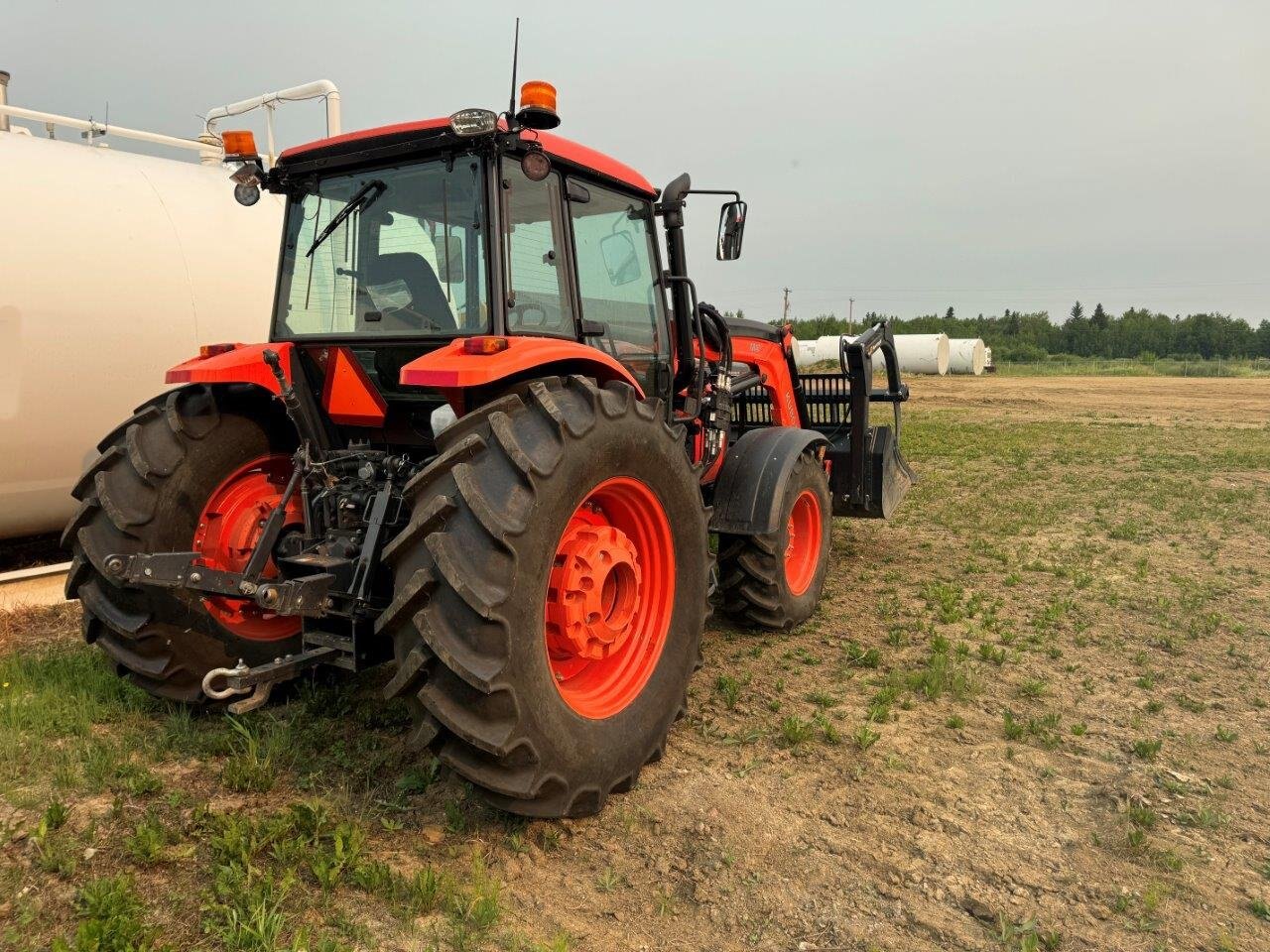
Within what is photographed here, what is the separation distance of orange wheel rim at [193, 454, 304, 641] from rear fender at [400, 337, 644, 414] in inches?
44.5

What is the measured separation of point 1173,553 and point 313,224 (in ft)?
22.8

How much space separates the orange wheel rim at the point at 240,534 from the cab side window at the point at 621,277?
64.5 inches

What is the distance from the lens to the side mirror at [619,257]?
4.36 meters

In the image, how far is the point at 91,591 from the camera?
358 centimetres

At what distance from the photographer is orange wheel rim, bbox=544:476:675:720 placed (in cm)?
330

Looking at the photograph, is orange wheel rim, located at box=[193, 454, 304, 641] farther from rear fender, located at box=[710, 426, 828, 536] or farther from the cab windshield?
rear fender, located at box=[710, 426, 828, 536]

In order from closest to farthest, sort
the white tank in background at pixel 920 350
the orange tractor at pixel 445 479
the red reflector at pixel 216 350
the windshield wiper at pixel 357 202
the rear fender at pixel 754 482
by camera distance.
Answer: the orange tractor at pixel 445 479 → the windshield wiper at pixel 357 202 → the red reflector at pixel 216 350 → the rear fender at pixel 754 482 → the white tank in background at pixel 920 350

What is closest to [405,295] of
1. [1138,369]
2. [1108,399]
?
[1108,399]

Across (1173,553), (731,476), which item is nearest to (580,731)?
(731,476)

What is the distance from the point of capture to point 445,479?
2859 mm

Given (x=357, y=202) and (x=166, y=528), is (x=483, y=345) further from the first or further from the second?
(x=166, y=528)

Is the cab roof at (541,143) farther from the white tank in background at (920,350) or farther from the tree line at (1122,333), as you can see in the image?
the tree line at (1122,333)

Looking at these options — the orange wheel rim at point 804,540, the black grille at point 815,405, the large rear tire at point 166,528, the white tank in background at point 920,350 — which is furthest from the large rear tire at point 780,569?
the white tank in background at point 920,350

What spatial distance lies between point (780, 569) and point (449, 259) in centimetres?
271
